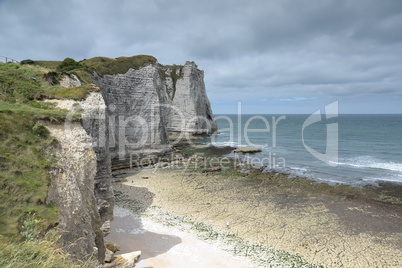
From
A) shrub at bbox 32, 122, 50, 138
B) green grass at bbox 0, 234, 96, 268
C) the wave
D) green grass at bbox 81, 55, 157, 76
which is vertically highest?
green grass at bbox 81, 55, 157, 76

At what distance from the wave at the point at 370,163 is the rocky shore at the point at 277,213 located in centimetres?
1106

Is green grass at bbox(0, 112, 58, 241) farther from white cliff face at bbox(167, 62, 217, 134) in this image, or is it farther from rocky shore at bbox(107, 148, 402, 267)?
white cliff face at bbox(167, 62, 217, 134)

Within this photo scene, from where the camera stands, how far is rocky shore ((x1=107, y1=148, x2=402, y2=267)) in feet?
51.5

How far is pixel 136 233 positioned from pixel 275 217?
11.9 meters

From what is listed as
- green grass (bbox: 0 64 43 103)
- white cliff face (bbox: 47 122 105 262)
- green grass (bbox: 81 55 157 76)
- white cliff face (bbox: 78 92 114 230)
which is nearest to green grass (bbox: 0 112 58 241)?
white cliff face (bbox: 47 122 105 262)

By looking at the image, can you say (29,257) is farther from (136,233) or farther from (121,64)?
(121,64)

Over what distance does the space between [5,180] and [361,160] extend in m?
49.8

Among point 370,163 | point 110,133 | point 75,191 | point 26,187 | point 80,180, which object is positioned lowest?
point 370,163

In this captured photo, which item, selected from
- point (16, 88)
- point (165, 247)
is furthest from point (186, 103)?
point (165, 247)

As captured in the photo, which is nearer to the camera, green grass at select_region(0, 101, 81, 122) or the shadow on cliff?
green grass at select_region(0, 101, 81, 122)

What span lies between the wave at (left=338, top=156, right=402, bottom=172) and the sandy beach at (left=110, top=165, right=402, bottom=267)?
14.8 m

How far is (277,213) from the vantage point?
21.5 meters

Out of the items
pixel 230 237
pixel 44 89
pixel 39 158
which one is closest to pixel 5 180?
pixel 39 158

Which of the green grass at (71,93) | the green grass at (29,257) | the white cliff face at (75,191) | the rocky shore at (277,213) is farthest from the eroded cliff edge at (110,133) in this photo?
the rocky shore at (277,213)
